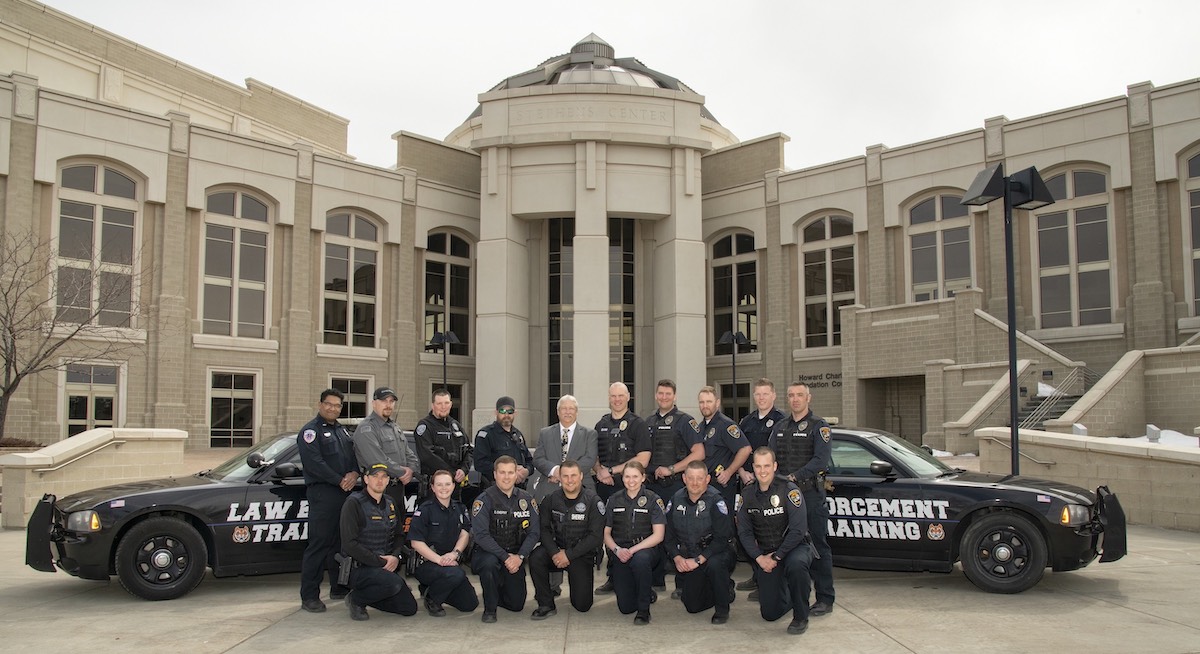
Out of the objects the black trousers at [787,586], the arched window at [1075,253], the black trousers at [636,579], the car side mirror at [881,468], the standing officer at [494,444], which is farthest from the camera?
the arched window at [1075,253]

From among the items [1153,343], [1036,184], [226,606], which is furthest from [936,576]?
[1153,343]

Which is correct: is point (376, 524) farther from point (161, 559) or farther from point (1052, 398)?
point (1052, 398)

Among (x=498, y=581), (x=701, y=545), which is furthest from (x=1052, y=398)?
(x=498, y=581)

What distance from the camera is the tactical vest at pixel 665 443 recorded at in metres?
9.18

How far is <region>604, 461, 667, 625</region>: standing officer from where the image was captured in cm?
739

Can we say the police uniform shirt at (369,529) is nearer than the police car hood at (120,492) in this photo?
Yes

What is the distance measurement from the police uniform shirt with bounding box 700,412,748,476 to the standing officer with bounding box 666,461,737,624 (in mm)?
1244

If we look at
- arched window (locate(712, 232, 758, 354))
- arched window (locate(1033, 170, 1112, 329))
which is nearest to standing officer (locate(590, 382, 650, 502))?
arched window (locate(1033, 170, 1112, 329))

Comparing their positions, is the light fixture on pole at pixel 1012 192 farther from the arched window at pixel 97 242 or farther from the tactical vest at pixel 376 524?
the arched window at pixel 97 242

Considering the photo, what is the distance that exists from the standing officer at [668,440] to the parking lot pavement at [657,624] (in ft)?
4.05

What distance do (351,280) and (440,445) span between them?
2491cm

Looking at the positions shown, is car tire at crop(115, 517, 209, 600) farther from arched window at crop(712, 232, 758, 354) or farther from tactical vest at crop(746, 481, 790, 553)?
arched window at crop(712, 232, 758, 354)

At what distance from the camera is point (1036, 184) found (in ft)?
38.9

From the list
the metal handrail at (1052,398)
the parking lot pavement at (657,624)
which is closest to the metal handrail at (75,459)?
the parking lot pavement at (657,624)
